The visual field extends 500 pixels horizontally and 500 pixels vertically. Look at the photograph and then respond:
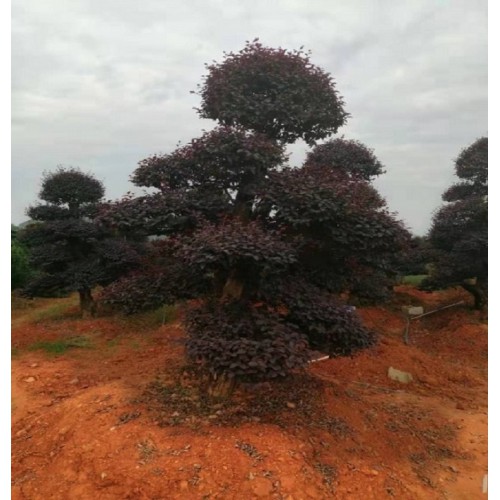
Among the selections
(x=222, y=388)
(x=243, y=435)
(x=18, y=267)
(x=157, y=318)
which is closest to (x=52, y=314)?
(x=157, y=318)

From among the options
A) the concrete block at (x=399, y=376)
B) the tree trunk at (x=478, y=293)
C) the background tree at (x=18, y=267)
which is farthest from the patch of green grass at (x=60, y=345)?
the tree trunk at (x=478, y=293)

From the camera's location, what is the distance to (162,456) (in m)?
4.46

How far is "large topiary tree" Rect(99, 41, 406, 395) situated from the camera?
4645 millimetres

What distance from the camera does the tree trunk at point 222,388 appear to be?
5598 mm

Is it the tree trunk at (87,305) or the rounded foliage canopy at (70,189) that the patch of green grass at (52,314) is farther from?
the rounded foliage canopy at (70,189)

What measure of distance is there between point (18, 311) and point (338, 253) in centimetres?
1482

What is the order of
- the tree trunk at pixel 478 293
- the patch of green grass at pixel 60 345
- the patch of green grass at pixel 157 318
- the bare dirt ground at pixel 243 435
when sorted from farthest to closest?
the tree trunk at pixel 478 293 → the patch of green grass at pixel 157 318 → the patch of green grass at pixel 60 345 → the bare dirt ground at pixel 243 435

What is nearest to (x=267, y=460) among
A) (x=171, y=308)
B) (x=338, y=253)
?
(x=338, y=253)

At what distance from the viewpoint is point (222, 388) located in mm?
5605

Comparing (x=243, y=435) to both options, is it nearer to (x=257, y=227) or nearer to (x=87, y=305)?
(x=257, y=227)

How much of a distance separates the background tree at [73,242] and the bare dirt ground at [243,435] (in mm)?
3957


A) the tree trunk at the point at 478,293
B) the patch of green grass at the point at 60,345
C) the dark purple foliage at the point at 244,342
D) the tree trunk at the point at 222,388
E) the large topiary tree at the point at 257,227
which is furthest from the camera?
the tree trunk at the point at 478,293

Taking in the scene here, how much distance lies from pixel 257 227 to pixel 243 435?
232 cm

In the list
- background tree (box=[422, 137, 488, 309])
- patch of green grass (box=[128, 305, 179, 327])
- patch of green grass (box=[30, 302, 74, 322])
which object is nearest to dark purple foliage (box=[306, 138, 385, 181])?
background tree (box=[422, 137, 488, 309])
